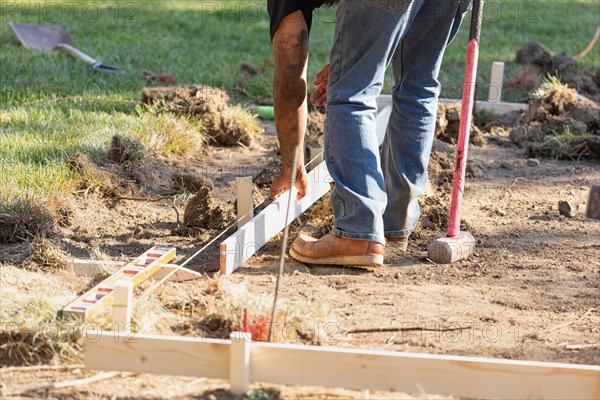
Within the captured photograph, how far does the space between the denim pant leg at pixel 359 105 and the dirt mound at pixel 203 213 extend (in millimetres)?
745

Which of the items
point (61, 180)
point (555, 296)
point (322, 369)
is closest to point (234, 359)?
point (322, 369)

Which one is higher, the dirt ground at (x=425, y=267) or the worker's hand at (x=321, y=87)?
the worker's hand at (x=321, y=87)

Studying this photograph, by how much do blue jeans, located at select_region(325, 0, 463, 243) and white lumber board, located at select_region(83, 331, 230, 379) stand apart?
1.30 m

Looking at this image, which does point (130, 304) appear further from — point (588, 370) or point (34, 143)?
point (34, 143)

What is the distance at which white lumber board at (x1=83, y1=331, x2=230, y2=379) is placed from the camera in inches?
108

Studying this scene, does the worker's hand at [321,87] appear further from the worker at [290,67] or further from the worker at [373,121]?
the worker at [290,67]

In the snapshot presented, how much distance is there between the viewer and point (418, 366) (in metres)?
2.69

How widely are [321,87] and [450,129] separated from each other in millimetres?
2327

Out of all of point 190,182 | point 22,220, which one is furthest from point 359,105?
point 22,220

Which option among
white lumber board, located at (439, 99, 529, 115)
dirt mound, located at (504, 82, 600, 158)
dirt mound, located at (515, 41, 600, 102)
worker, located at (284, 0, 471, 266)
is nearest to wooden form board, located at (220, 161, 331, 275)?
worker, located at (284, 0, 471, 266)

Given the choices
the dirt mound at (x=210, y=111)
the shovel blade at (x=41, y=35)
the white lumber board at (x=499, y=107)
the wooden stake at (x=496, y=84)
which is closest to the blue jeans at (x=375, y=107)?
the dirt mound at (x=210, y=111)

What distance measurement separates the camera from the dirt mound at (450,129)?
6289 mm

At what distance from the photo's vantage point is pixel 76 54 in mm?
8086

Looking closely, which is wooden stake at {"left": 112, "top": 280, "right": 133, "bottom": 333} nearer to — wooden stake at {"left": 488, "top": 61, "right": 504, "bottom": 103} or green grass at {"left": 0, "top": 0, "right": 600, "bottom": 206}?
green grass at {"left": 0, "top": 0, "right": 600, "bottom": 206}
